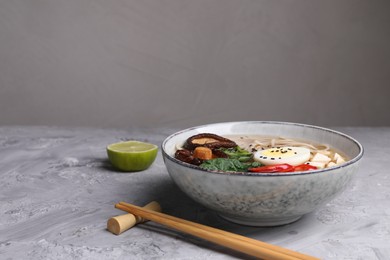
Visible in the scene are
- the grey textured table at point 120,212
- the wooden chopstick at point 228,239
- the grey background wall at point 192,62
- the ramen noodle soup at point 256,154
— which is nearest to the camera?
the wooden chopstick at point 228,239

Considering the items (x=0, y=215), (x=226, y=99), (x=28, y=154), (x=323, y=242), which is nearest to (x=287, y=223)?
(x=323, y=242)

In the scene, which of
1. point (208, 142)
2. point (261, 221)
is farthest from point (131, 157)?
point (261, 221)

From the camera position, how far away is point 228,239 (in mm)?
1120

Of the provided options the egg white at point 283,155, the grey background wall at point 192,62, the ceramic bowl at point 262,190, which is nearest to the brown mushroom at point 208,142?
the egg white at point 283,155

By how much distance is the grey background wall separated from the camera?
9.88 ft

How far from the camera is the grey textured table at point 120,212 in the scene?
1.17 metres

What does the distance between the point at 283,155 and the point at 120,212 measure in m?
0.45

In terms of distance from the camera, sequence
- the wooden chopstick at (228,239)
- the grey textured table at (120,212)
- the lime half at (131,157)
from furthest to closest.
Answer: the lime half at (131,157), the grey textured table at (120,212), the wooden chopstick at (228,239)

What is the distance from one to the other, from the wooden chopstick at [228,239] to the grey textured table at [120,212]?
33 mm

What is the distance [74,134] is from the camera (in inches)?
90.0

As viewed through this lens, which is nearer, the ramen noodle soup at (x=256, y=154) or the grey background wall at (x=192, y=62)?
the ramen noodle soup at (x=256, y=154)

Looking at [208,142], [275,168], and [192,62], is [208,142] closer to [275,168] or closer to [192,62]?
[275,168]

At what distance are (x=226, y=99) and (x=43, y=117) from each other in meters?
1.07

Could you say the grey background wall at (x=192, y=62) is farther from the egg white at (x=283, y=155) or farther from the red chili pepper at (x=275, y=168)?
the red chili pepper at (x=275, y=168)
